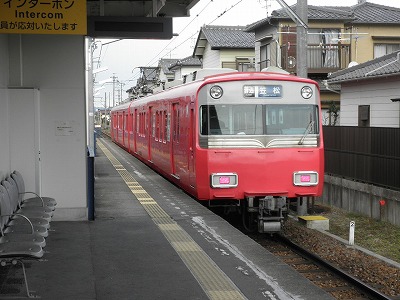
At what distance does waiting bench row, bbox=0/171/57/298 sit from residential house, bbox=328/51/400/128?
9.85 meters

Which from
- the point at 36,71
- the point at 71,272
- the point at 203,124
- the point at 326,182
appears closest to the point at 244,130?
the point at 203,124

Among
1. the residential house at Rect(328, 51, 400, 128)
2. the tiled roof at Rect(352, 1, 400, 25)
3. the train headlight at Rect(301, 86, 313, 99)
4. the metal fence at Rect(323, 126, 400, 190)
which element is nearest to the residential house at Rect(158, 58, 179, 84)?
the tiled roof at Rect(352, 1, 400, 25)

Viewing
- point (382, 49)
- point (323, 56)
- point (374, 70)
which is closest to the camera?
point (374, 70)

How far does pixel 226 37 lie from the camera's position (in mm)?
32188

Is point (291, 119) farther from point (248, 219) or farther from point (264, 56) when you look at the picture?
point (264, 56)

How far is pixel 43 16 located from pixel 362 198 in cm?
931

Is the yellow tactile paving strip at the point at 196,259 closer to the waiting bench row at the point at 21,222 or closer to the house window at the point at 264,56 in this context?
the waiting bench row at the point at 21,222

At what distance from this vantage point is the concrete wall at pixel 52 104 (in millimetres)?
8102

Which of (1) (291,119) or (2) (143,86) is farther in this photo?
(2) (143,86)

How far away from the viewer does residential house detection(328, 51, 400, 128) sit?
51.2 feet

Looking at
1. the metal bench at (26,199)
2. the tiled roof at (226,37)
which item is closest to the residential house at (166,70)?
the tiled roof at (226,37)

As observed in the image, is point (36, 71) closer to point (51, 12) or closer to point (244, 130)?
point (51, 12)

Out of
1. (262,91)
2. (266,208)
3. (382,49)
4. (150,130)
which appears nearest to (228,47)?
(382,49)

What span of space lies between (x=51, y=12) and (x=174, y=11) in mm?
2859
